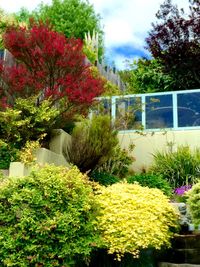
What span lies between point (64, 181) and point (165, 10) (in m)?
10.7

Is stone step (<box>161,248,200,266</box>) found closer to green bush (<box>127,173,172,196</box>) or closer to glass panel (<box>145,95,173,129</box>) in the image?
green bush (<box>127,173,172,196</box>)

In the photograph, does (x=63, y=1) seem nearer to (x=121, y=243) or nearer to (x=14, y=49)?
(x=14, y=49)

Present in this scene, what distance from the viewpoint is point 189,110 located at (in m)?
11.5

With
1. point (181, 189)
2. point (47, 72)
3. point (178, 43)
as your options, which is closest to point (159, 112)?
point (181, 189)

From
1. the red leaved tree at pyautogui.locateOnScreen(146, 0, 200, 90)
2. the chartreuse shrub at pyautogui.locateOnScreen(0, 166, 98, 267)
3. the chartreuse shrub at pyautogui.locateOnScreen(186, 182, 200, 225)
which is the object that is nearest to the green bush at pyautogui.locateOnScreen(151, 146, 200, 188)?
the chartreuse shrub at pyautogui.locateOnScreen(186, 182, 200, 225)

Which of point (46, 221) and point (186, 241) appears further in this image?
point (186, 241)

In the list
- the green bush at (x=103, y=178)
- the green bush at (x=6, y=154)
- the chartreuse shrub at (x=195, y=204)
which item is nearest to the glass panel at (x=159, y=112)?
the green bush at (x=103, y=178)

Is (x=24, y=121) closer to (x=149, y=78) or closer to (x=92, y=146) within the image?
(x=92, y=146)

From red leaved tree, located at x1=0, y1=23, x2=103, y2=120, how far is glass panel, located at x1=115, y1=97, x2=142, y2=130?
2.12 m

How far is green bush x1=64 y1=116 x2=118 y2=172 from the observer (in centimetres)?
938

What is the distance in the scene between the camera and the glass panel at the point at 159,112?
11711 mm

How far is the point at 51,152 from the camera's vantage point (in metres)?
8.87

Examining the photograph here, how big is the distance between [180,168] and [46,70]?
375 cm

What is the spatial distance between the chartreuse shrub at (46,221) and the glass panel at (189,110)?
18.8 feet
